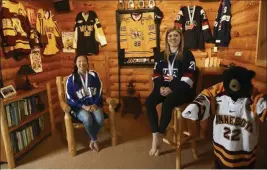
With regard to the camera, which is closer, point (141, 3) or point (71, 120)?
point (71, 120)

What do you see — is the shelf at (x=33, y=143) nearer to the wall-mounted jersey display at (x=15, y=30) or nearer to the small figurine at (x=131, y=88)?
the wall-mounted jersey display at (x=15, y=30)

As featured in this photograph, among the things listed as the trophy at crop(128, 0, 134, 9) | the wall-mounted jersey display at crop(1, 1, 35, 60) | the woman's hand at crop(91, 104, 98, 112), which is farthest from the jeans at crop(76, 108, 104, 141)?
the trophy at crop(128, 0, 134, 9)

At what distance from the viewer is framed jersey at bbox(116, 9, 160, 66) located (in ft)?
10.8

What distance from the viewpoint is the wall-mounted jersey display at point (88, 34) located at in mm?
3361

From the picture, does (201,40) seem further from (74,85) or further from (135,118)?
(74,85)

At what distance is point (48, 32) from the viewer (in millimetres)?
3084

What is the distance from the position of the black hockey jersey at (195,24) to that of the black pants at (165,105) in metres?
1.37

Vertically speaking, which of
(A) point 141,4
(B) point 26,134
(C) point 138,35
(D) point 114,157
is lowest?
(D) point 114,157

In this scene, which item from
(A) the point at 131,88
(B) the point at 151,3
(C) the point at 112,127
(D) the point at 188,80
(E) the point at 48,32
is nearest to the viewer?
(D) the point at 188,80

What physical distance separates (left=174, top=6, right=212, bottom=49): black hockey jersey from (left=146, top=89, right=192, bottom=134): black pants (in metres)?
1.37

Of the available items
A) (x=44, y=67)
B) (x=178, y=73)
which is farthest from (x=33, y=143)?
(x=178, y=73)

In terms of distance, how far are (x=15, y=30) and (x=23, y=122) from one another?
101 centimetres

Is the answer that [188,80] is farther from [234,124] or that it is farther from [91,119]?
[91,119]

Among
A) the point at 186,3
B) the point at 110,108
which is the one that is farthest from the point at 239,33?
the point at 110,108
